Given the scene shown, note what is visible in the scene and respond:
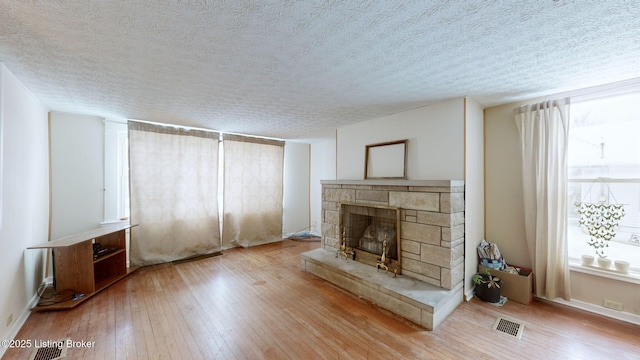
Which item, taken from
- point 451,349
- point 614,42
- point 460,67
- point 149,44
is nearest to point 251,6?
point 149,44

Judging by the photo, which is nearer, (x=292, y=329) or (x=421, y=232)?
(x=292, y=329)

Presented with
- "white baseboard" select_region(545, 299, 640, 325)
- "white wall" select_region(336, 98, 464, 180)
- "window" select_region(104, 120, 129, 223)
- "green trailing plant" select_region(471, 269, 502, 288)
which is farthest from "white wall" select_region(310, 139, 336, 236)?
"white baseboard" select_region(545, 299, 640, 325)

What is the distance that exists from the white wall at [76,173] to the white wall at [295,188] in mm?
3226

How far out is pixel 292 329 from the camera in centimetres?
218

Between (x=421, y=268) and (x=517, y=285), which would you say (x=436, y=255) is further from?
(x=517, y=285)

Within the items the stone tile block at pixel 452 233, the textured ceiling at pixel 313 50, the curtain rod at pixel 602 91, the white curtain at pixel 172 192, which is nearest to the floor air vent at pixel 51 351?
the white curtain at pixel 172 192

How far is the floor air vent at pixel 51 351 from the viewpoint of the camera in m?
1.84

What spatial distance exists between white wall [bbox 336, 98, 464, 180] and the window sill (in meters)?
1.52

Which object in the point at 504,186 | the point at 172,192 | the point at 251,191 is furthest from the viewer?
the point at 251,191

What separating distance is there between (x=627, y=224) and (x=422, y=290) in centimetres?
209

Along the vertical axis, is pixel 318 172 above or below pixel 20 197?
above

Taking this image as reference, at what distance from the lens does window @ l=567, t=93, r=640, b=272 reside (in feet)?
7.40

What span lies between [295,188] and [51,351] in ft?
14.2

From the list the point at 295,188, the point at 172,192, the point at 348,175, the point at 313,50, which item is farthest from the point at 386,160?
the point at 172,192
